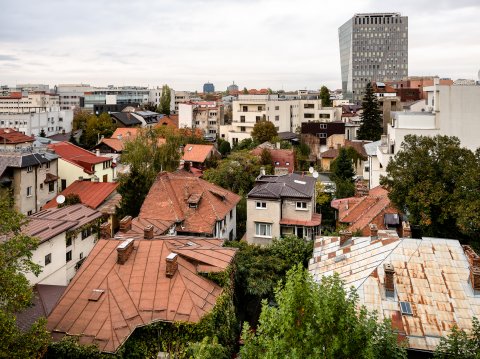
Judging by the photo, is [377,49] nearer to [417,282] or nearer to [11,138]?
[11,138]

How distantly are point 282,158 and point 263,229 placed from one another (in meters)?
23.7

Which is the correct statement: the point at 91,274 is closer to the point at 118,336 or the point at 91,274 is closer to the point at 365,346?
the point at 118,336

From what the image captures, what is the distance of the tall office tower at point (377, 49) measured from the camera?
Result: 15675cm

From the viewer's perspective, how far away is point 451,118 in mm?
40750


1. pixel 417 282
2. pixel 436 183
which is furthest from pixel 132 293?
pixel 436 183

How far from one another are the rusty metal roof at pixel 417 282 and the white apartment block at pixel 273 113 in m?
59.3

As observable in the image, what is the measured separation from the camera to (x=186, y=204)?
107 ft

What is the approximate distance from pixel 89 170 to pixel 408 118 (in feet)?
102

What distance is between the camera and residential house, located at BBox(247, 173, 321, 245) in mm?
32375

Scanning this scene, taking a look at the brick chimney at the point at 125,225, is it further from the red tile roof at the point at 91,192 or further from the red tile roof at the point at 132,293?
the red tile roof at the point at 91,192

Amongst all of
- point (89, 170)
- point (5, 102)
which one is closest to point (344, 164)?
point (89, 170)

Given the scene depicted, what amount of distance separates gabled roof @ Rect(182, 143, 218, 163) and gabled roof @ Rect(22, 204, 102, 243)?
28428 millimetres

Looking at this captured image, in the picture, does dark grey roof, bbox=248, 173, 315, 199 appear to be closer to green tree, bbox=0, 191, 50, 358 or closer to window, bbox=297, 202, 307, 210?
window, bbox=297, 202, 307, 210

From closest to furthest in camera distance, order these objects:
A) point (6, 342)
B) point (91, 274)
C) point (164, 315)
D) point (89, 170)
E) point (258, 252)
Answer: point (6, 342) < point (164, 315) < point (91, 274) < point (258, 252) < point (89, 170)
